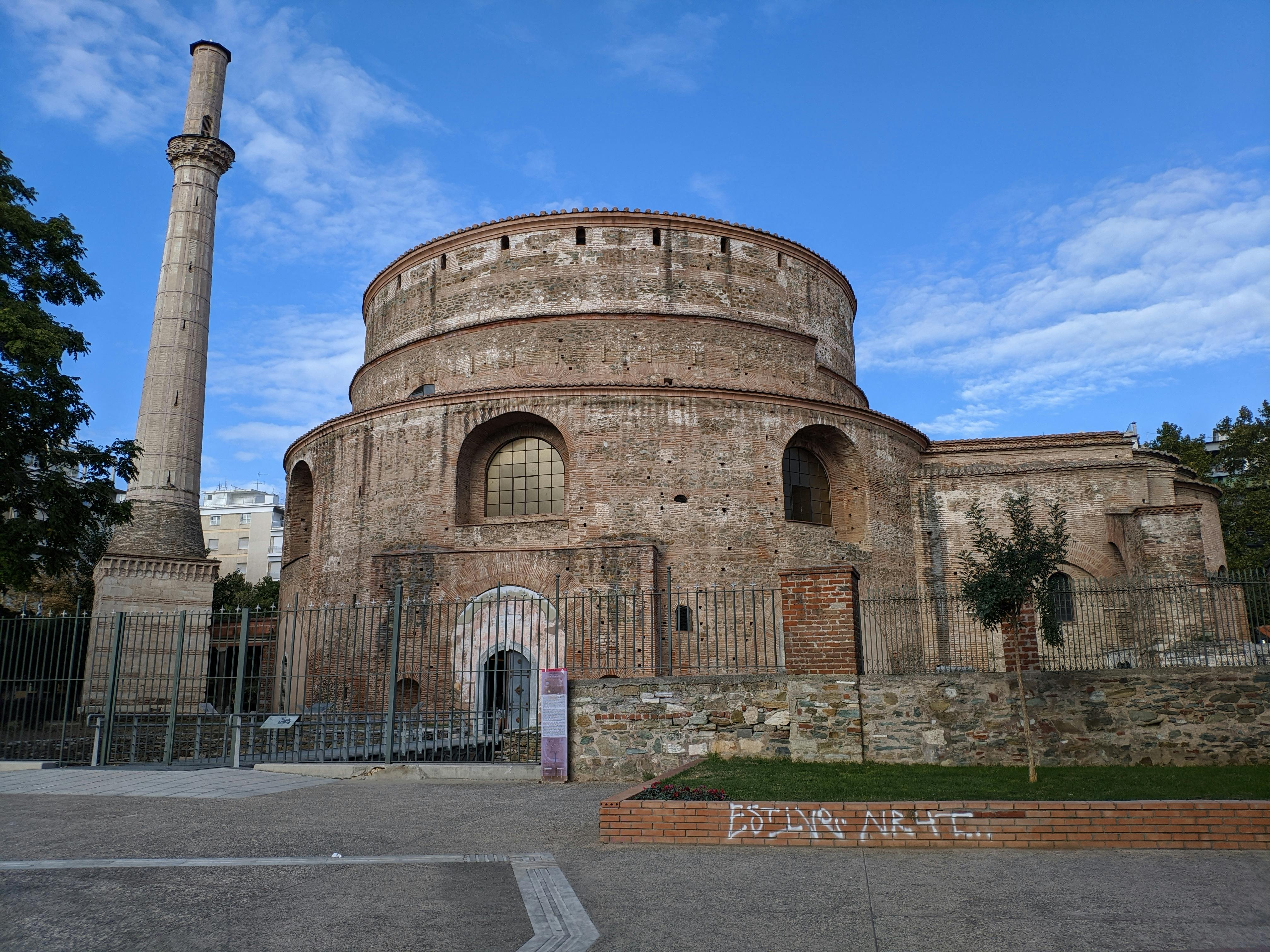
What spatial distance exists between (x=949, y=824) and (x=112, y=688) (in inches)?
448

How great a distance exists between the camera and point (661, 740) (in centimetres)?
1034

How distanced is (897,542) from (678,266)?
8.07m

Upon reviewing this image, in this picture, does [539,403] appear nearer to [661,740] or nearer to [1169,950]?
[661,740]

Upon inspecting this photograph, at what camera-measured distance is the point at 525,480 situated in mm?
19203

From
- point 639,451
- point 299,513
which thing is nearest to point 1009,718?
point 639,451

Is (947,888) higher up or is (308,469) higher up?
(308,469)

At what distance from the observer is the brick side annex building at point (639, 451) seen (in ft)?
59.0

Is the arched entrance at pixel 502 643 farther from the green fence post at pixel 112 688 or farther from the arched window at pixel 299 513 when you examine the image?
the arched window at pixel 299 513

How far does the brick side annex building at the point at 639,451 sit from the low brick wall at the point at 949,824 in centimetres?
1009

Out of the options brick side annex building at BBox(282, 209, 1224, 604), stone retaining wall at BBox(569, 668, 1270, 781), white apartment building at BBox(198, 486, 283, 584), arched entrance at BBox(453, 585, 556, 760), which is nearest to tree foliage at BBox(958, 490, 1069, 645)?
stone retaining wall at BBox(569, 668, 1270, 781)

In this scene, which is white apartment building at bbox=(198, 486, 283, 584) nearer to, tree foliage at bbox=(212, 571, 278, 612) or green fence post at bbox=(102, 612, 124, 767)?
tree foliage at bbox=(212, 571, 278, 612)

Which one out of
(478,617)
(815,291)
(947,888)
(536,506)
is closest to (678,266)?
(815,291)

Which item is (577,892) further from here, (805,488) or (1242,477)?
(1242,477)

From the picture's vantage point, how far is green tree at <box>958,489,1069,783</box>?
9.14 m
